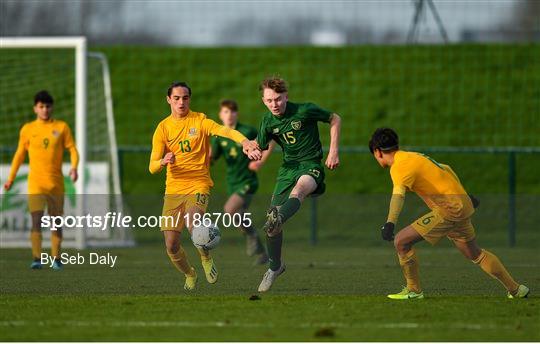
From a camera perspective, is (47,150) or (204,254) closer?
(204,254)

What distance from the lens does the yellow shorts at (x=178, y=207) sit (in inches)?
452

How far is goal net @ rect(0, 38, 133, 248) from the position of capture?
1856 centimetres

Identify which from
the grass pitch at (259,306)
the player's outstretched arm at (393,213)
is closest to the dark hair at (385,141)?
the player's outstretched arm at (393,213)

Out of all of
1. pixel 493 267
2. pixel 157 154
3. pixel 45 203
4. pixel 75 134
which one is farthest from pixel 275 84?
pixel 75 134

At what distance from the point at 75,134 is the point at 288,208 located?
10430 mm

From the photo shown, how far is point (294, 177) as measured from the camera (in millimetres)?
11562

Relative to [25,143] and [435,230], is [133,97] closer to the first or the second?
[25,143]

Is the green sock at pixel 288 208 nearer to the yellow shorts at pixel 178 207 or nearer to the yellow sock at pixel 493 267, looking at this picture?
the yellow shorts at pixel 178 207

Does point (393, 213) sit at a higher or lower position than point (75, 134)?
higher

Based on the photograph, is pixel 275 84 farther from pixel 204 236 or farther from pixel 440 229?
pixel 440 229

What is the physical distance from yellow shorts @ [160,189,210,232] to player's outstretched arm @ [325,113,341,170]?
4.23ft

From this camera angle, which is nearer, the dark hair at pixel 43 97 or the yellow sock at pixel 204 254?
the yellow sock at pixel 204 254

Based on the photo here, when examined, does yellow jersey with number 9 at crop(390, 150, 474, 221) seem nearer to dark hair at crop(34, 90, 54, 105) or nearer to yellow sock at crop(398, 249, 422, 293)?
yellow sock at crop(398, 249, 422, 293)

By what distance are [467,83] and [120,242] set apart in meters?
8.82
